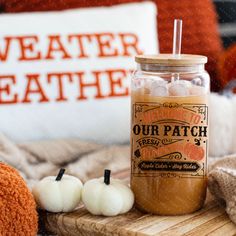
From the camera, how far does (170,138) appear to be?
2.62 feet

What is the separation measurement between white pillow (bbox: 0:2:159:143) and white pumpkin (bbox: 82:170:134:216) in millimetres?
501

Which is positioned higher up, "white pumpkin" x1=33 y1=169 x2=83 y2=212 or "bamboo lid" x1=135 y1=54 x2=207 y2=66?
"bamboo lid" x1=135 y1=54 x2=207 y2=66

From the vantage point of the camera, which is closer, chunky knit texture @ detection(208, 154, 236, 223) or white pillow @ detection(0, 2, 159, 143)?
chunky knit texture @ detection(208, 154, 236, 223)

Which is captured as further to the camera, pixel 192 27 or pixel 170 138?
pixel 192 27

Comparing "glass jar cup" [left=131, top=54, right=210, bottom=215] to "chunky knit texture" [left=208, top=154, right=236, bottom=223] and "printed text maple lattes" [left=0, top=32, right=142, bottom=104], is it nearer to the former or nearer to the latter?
"chunky knit texture" [left=208, top=154, right=236, bottom=223]

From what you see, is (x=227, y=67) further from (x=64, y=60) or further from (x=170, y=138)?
(x=170, y=138)

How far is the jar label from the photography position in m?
0.80

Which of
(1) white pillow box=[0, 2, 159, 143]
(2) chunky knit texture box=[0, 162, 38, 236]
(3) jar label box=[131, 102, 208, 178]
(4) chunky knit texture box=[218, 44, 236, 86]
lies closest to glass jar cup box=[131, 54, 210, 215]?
(3) jar label box=[131, 102, 208, 178]

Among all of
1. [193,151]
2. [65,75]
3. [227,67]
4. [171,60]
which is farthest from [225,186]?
[227,67]

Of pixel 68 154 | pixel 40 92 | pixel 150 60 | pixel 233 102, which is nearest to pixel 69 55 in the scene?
pixel 40 92

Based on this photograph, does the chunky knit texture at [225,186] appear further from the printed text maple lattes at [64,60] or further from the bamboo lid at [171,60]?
the printed text maple lattes at [64,60]

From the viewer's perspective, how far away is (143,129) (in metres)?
0.81

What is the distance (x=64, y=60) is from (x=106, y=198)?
58cm

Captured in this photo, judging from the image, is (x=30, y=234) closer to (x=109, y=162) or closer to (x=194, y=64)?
(x=194, y=64)
